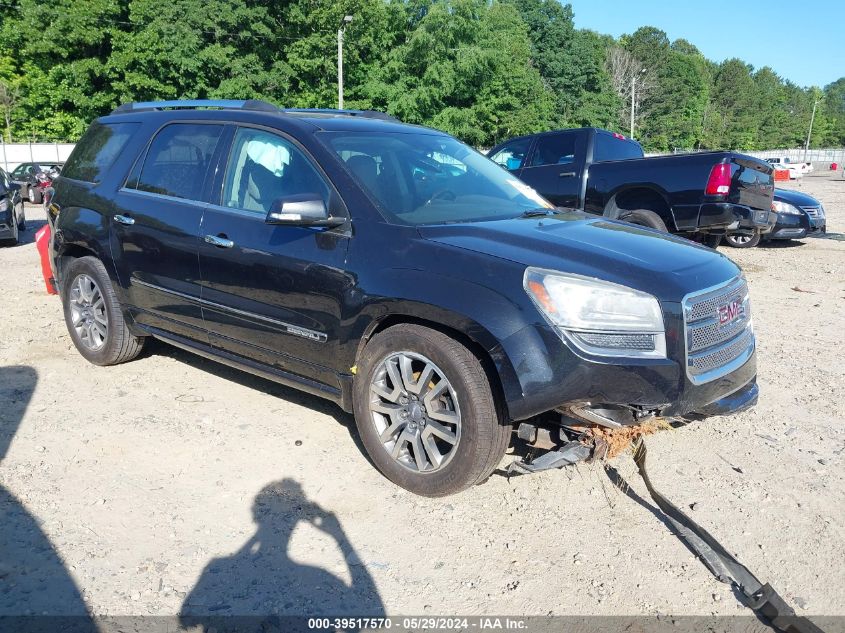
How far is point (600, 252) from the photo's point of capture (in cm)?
352

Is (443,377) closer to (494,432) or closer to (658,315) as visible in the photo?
(494,432)

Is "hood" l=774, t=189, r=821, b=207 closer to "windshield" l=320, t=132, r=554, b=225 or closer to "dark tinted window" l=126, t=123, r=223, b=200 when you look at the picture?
"windshield" l=320, t=132, r=554, b=225

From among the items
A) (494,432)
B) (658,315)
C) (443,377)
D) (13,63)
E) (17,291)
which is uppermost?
(13,63)

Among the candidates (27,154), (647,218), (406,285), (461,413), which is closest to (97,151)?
(406,285)

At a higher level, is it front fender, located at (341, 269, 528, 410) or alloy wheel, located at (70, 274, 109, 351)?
front fender, located at (341, 269, 528, 410)

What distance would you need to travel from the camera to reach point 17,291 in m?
8.46

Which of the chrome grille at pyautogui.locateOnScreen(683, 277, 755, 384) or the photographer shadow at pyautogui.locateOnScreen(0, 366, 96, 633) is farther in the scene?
the chrome grille at pyautogui.locateOnScreen(683, 277, 755, 384)

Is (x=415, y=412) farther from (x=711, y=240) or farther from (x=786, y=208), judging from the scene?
(x=786, y=208)

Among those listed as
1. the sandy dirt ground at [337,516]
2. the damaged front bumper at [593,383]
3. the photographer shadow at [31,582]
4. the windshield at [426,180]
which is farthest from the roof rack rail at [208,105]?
the photographer shadow at [31,582]

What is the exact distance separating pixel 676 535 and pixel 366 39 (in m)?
43.9

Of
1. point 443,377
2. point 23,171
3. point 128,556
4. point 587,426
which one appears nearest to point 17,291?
point 128,556

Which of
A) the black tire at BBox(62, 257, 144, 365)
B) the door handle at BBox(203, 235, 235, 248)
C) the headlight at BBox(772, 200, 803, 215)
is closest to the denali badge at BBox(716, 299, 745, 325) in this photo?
the door handle at BBox(203, 235, 235, 248)

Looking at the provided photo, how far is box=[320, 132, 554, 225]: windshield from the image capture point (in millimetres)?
3986

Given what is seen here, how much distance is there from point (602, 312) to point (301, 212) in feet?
5.22
